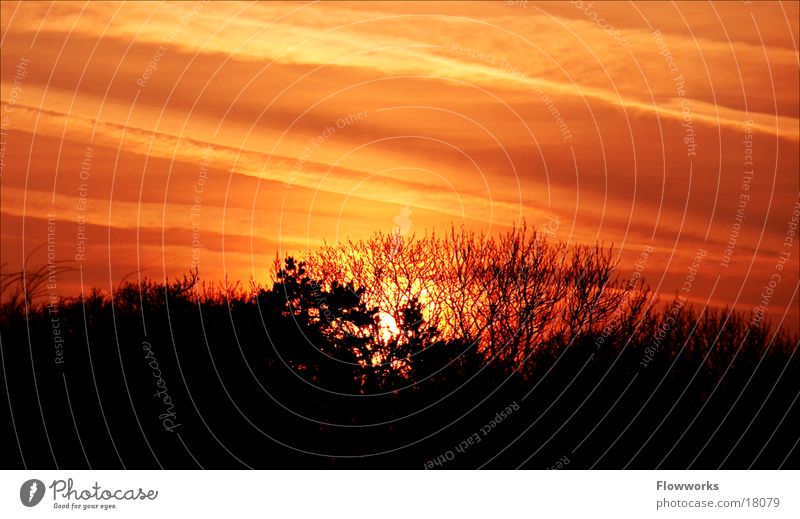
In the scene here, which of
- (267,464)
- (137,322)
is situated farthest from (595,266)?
(137,322)

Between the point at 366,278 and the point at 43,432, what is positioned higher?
the point at 366,278

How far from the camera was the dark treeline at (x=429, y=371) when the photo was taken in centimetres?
3631

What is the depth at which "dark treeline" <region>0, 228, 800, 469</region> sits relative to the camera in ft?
119

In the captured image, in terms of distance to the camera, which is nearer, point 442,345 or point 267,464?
point 267,464

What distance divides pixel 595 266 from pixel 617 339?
372 cm

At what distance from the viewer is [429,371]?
43.8 m

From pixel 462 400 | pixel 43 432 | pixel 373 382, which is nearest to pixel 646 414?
pixel 462 400

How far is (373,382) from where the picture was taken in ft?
140

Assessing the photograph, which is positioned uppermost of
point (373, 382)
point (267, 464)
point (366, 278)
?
point (366, 278)

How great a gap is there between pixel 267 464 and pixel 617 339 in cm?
1857
